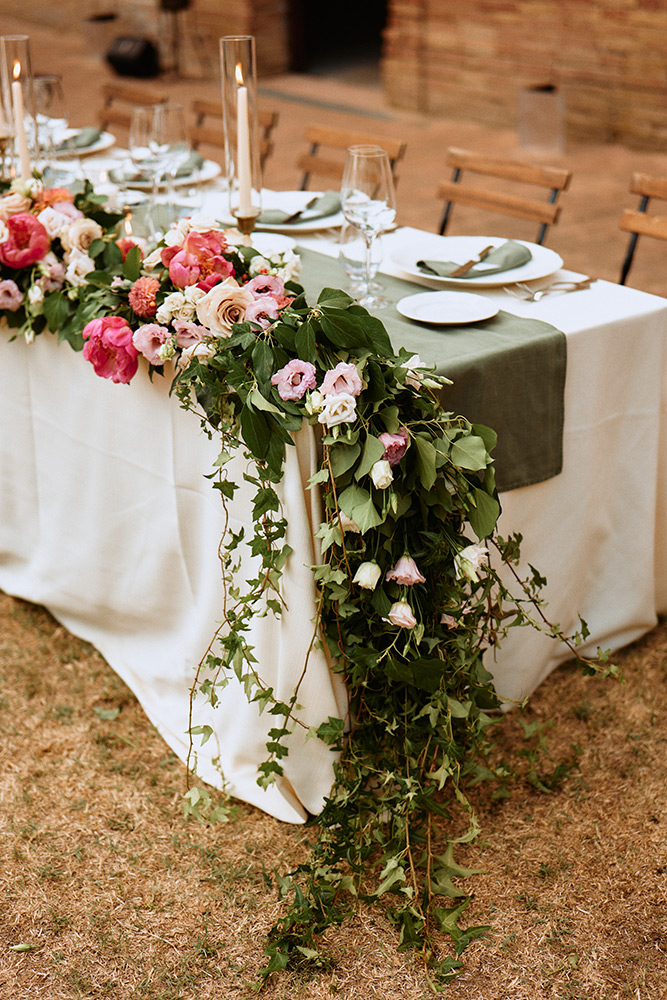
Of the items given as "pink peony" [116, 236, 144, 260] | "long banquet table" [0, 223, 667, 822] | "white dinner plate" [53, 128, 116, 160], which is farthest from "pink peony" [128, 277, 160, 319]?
"white dinner plate" [53, 128, 116, 160]

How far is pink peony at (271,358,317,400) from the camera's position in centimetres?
162

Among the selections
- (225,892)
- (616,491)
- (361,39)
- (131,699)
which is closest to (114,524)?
(131,699)

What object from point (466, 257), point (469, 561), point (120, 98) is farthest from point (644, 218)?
point (120, 98)

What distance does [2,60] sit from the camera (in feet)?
7.86

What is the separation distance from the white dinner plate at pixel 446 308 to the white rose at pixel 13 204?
0.82m

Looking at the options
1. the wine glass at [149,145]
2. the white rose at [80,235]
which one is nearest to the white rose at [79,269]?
the white rose at [80,235]

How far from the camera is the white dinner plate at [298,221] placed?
2.55 meters

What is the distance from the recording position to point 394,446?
159 centimetres

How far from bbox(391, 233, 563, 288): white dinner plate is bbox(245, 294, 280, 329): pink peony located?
573 millimetres

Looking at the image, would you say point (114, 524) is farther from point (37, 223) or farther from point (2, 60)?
point (2, 60)

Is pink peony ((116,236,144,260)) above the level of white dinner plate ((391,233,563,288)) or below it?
above

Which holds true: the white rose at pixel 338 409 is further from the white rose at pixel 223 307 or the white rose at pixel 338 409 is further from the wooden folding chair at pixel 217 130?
the wooden folding chair at pixel 217 130

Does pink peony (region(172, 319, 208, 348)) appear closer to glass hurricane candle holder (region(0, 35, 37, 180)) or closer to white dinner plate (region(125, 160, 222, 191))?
glass hurricane candle holder (region(0, 35, 37, 180))

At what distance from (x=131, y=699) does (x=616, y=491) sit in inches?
45.1
